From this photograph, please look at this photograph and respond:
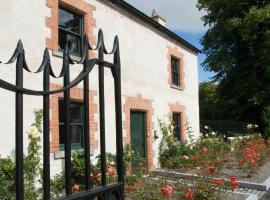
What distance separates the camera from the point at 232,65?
25.8 m

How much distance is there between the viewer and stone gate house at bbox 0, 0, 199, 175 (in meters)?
7.80

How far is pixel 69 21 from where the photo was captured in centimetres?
978

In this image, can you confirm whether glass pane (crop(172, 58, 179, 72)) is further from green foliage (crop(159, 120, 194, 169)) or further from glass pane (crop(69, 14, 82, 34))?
glass pane (crop(69, 14, 82, 34))

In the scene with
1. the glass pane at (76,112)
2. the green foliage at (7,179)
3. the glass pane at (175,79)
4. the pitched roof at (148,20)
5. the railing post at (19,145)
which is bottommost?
the green foliage at (7,179)

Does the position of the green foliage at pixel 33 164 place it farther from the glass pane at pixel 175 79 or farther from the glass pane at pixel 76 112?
the glass pane at pixel 175 79

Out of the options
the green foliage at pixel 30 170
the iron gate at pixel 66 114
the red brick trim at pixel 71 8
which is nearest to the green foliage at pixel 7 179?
the green foliage at pixel 30 170

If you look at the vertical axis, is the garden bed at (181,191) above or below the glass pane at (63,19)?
below

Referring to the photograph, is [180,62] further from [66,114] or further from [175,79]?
Answer: [66,114]

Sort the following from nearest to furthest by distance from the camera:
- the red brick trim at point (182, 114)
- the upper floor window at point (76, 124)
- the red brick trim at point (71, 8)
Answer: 1. the red brick trim at point (71, 8)
2. the upper floor window at point (76, 124)
3. the red brick trim at point (182, 114)

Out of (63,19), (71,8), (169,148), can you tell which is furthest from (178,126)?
(63,19)

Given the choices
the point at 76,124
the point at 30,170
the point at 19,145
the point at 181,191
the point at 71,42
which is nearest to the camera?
the point at 19,145

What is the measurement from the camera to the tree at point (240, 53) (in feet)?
77.7

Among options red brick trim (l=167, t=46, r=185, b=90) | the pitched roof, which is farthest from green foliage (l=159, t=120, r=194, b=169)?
the pitched roof

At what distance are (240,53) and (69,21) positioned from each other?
18888 mm
